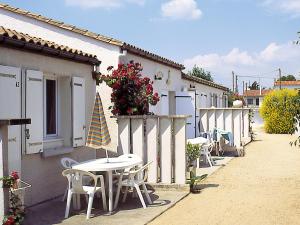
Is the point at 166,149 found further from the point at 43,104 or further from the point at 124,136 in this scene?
the point at 43,104

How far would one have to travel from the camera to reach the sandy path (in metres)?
6.21

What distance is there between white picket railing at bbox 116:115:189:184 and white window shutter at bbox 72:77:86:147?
776 millimetres

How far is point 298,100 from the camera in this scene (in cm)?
518

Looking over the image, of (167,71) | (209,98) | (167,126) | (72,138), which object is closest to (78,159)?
(72,138)

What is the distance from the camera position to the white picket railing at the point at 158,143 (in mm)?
8273

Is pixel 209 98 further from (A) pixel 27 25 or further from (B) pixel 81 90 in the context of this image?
(B) pixel 81 90

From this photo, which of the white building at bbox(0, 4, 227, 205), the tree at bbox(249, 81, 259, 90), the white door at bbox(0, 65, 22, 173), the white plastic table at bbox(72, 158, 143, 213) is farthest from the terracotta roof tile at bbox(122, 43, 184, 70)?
the tree at bbox(249, 81, 259, 90)

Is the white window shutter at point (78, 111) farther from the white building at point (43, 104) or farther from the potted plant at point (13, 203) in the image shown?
the potted plant at point (13, 203)

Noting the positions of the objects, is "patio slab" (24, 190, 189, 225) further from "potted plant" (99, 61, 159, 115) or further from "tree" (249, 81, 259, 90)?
"tree" (249, 81, 259, 90)

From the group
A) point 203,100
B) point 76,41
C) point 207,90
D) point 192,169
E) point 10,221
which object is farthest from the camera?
point 207,90

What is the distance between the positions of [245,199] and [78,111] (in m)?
3.60

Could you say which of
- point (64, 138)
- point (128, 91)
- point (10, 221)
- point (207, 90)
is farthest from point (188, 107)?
point (10, 221)

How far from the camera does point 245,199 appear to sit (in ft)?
24.9

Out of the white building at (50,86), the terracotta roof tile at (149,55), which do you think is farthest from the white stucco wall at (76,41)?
the terracotta roof tile at (149,55)
